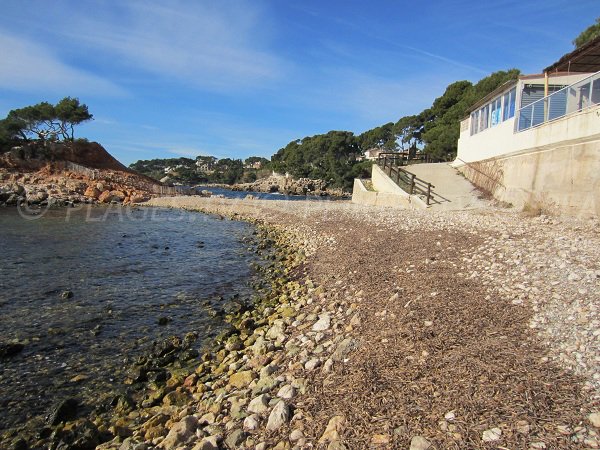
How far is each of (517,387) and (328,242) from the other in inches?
436

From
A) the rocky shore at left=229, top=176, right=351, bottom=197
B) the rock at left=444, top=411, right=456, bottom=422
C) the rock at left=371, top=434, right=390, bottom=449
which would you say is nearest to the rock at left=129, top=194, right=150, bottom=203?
the rocky shore at left=229, top=176, right=351, bottom=197

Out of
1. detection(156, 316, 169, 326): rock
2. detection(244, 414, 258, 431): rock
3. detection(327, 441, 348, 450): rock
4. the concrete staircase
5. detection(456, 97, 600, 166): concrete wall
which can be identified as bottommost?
detection(156, 316, 169, 326): rock

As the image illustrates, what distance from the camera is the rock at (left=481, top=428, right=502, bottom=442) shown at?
3.15 metres

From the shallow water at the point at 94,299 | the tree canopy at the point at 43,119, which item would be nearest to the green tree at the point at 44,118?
the tree canopy at the point at 43,119

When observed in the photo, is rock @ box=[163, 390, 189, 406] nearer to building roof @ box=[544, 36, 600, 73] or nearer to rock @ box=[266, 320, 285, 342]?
rock @ box=[266, 320, 285, 342]

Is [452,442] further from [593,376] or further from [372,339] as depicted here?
[372,339]

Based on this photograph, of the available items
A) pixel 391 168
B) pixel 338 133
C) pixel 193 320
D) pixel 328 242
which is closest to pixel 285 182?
pixel 338 133

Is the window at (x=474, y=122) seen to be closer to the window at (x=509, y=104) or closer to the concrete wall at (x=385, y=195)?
the window at (x=509, y=104)

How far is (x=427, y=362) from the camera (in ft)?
14.8

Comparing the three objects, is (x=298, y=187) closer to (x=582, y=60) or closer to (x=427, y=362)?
(x=582, y=60)

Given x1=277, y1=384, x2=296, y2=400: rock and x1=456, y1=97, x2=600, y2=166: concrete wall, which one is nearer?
x1=277, y1=384, x2=296, y2=400: rock

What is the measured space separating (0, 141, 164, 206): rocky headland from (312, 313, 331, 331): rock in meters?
39.7

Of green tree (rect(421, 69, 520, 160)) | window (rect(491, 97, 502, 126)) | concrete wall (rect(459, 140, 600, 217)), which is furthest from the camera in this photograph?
green tree (rect(421, 69, 520, 160))

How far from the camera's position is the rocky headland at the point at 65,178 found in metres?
40.3
